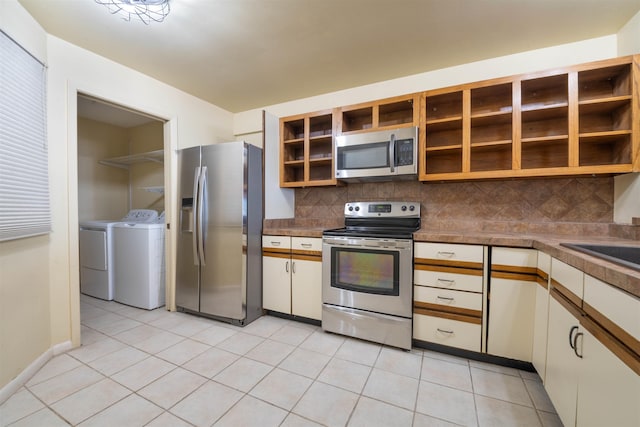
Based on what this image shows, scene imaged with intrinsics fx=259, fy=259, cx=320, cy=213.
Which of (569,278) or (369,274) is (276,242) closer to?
(369,274)

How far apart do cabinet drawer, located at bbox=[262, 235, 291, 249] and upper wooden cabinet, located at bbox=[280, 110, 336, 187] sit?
2.10 feet

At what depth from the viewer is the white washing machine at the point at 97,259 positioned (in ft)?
10.0

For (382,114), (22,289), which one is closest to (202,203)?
(22,289)

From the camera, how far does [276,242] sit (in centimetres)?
259

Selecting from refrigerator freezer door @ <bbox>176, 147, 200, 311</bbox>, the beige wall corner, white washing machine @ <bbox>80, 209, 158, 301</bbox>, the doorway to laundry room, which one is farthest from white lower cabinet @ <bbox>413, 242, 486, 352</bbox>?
white washing machine @ <bbox>80, 209, 158, 301</bbox>

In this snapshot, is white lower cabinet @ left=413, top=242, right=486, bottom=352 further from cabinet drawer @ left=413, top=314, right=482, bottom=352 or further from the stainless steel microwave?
the stainless steel microwave

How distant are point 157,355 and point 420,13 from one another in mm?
3085

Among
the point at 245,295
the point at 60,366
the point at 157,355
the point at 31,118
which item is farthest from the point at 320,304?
the point at 31,118

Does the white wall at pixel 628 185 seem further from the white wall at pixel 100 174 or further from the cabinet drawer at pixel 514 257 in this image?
the white wall at pixel 100 174

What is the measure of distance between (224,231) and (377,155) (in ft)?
5.32

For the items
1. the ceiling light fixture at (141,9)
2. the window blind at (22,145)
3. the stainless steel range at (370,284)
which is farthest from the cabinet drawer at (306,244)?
the ceiling light fixture at (141,9)

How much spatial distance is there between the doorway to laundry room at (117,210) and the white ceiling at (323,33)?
595 millimetres

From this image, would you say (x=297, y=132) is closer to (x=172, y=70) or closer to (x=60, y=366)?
(x=172, y=70)

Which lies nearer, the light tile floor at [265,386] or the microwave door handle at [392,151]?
the light tile floor at [265,386]
